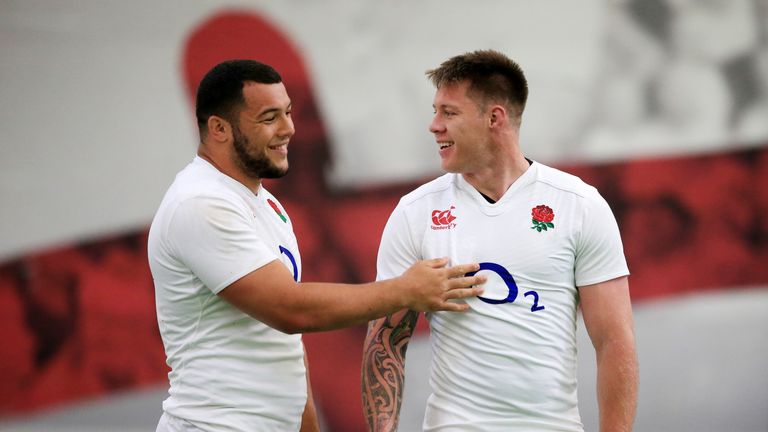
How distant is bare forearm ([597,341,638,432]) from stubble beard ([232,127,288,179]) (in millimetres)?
975

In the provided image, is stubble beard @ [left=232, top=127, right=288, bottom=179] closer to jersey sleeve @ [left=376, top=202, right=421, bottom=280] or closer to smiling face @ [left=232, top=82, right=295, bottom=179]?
smiling face @ [left=232, top=82, right=295, bottom=179]

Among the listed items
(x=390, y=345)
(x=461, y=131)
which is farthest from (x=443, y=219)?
(x=390, y=345)

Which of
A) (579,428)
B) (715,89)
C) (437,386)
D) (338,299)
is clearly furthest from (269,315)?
(715,89)

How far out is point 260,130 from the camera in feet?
8.41

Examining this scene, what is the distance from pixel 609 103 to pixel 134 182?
2.27 metres

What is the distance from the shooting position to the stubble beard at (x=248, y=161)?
Result: 2561 mm

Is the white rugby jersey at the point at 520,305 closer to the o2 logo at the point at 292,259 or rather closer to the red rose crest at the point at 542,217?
the red rose crest at the point at 542,217

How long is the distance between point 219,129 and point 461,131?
65 centimetres

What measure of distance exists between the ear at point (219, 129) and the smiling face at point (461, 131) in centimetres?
57

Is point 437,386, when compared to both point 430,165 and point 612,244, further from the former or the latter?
point 430,165

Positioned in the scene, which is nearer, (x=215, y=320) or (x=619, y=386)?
(x=215, y=320)

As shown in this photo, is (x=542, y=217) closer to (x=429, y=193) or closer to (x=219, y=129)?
(x=429, y=193)

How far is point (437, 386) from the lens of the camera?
8.98 feet

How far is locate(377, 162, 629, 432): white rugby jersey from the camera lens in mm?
2619
